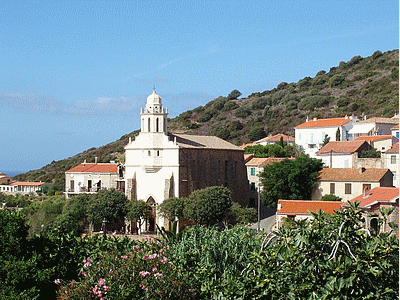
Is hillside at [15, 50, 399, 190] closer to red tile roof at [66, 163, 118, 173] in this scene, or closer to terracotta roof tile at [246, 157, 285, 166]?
terracotta roof tile at [246, 157, 285, 166]

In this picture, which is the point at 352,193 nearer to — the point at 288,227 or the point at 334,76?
the point at 288,227

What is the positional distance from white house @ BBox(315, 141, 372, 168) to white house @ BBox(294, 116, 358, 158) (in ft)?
34.0

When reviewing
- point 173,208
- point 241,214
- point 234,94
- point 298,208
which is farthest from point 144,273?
point 234,94

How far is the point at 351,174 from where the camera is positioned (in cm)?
5019

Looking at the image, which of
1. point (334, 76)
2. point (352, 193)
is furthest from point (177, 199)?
point (334, 76)

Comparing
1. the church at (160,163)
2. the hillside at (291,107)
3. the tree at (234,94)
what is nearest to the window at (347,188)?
the church at (160,163)

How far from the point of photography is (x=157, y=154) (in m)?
51.6

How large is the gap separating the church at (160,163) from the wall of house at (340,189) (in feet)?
28.8

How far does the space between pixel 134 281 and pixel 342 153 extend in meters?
46.0

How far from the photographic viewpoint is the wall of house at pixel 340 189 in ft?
160

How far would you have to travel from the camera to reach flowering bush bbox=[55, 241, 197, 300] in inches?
533

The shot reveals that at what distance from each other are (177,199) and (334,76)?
266ft

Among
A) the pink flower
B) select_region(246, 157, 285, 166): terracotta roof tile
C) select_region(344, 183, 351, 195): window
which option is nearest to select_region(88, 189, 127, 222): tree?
select_region(246, 157, 285, 166): terracotta roof tile

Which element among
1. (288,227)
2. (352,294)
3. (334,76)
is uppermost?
(334,76)
